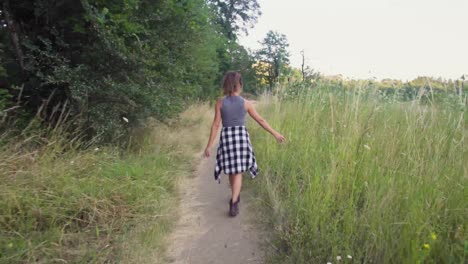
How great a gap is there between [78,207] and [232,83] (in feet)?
7.16

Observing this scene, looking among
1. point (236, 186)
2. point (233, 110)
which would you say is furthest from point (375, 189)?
point (233, 110)

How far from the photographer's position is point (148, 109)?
20.0ft

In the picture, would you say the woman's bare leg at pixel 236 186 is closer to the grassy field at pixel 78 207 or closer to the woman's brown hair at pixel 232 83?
the grassy field at pixel 78 207

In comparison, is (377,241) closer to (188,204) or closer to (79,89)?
(188,204)

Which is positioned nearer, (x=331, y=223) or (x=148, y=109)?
(x=331, y=223)

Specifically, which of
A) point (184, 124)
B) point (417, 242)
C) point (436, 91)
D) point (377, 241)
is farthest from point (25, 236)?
point (184, 124)

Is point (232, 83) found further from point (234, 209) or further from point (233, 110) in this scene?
point (234, 209)

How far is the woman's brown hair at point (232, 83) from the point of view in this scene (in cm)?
381

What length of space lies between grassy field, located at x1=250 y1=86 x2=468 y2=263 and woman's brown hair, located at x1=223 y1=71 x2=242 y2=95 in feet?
4.21

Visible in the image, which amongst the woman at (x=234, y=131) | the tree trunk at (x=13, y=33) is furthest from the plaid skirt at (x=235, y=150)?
the tree trunk at (x=13, y=33)

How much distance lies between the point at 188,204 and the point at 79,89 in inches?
103

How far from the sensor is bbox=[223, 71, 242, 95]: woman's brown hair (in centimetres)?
381

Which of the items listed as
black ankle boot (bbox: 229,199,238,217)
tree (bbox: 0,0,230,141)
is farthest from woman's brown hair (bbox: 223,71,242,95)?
tree (bbox: 0,0,230,141)

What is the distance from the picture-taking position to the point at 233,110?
378 cm
